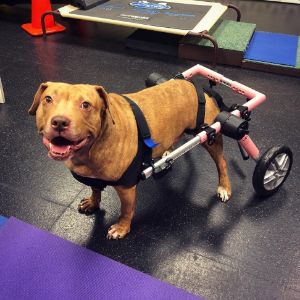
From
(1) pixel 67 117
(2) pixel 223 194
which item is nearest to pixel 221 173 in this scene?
(2) pixel 223 194

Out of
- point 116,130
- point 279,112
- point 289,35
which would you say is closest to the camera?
point 116,130

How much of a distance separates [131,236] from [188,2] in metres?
3.37

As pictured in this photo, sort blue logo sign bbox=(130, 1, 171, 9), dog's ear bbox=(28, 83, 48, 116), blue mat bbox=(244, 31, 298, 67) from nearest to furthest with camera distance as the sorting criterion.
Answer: dog's ear bbox=(28, 83, 48, 116), blue mat bbox=(244, 31, 298, 67), blue logo sign bbox=(130, 1, 171, 9)

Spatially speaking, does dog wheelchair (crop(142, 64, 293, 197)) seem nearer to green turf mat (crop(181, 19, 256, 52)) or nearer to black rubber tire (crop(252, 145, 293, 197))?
black rubber tire (crop(252, 145, 293, 197))

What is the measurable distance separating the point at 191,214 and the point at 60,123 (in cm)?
112

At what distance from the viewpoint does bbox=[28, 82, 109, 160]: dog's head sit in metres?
1.23

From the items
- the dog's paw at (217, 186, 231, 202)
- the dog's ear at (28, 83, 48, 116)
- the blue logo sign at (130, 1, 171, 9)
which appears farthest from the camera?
the blue logo sign at (130, 1, 171, 9)

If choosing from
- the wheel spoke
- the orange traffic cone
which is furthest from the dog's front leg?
the orange traffic cone

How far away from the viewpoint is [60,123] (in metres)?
1.21

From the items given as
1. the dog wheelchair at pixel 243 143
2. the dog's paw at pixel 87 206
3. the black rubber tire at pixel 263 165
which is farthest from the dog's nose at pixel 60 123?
the black rubber tire at pixel 263 165

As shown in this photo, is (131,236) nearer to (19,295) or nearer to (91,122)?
(19,295)

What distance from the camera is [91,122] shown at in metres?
1.32

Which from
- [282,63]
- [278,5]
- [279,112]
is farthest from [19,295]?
[278,5]

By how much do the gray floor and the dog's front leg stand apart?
0.05m
